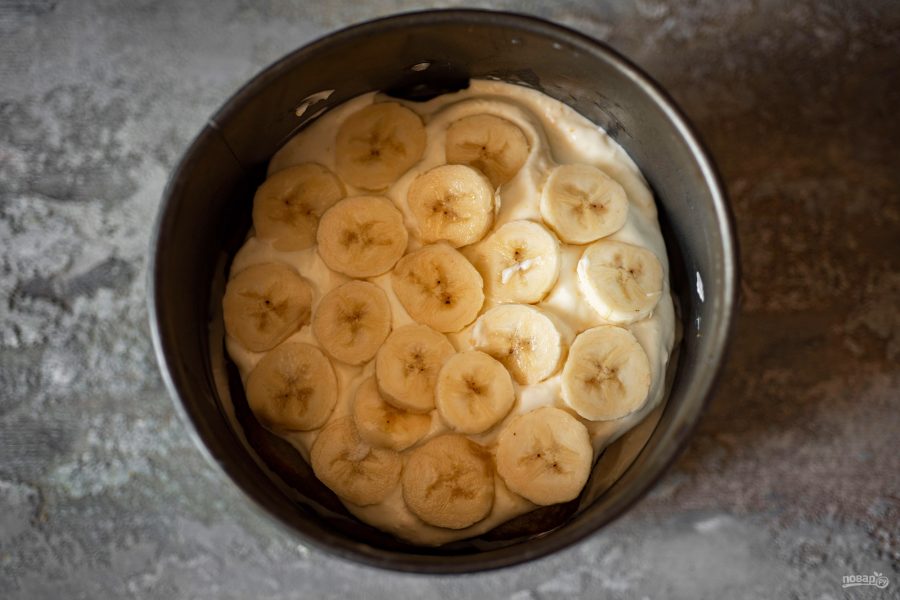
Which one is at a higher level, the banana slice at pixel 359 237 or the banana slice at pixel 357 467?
the banana slice at pixel 359 237

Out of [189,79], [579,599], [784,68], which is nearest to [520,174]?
[784,68]

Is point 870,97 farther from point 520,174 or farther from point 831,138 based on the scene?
point 520,174

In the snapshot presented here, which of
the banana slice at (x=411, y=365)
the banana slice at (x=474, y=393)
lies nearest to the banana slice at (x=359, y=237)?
the banana slice at (x=411, y=365)

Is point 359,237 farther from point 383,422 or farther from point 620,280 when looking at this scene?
point 620,280

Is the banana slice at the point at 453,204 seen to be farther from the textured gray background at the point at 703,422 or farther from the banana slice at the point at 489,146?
the textured gray background at the point at 703,422
